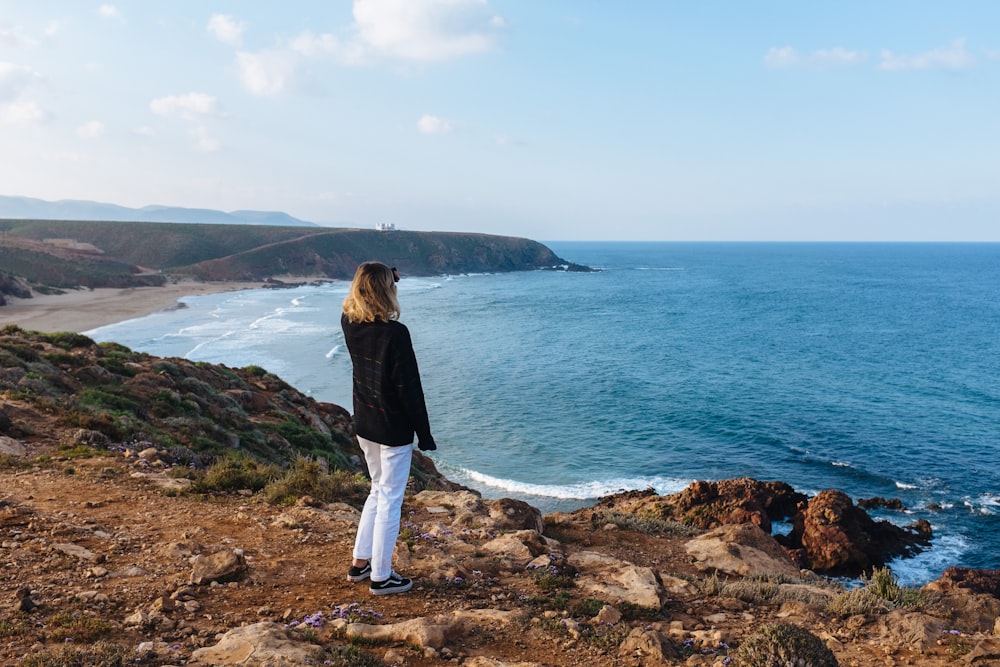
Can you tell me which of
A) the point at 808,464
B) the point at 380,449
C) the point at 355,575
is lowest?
the point at 808,464

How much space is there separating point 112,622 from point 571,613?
3306 millimetres

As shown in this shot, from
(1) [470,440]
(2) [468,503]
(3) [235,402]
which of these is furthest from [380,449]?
(1) [470,440]

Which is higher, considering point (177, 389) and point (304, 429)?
point (177, 389)

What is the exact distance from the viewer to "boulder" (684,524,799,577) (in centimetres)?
706

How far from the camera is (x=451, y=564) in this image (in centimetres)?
568

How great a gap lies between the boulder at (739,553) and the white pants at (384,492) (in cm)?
409

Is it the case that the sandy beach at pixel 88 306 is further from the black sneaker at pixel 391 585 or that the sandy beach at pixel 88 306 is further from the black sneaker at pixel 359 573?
the black sneaker at pixel 391 585

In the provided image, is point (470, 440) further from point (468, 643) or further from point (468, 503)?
point (468, 643)

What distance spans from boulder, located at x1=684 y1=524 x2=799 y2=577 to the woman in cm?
427

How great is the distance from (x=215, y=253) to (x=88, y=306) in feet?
194

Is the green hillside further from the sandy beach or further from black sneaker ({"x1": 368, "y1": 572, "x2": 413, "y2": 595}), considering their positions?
black sneaker ({"x1": 368, "y1": 572, "x2": 413, "y2": 595})

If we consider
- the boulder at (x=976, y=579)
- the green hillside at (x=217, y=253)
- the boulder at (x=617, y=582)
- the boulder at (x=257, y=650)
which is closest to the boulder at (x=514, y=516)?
the boulder at (x=617, y=582)

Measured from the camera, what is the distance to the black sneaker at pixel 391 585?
4855 millimetres

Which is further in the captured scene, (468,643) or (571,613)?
(571,613)
